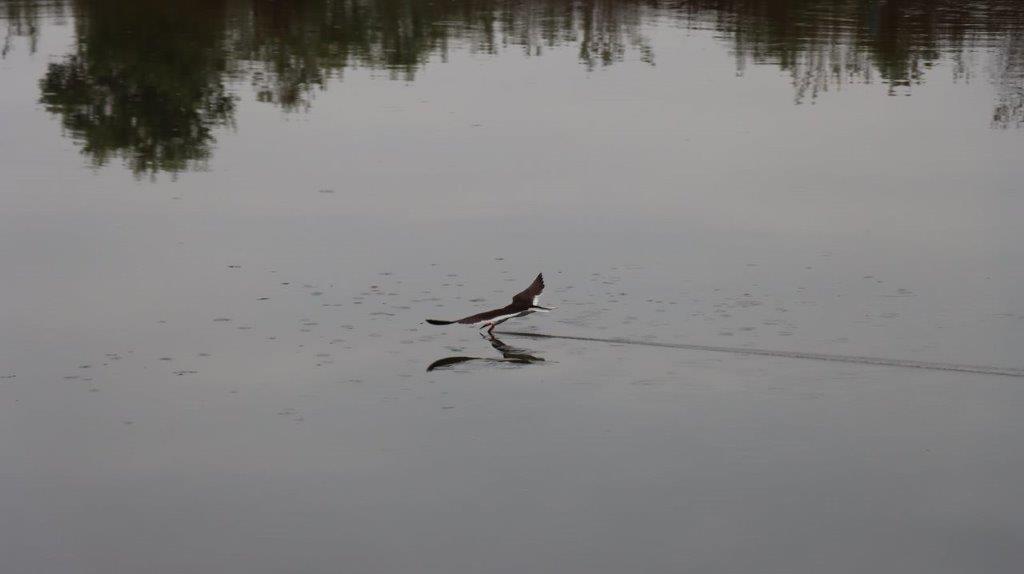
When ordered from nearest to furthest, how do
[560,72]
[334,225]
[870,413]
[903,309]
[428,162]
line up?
[870,413]
[903,309]
[334,225]
[428,162]
[560,72]

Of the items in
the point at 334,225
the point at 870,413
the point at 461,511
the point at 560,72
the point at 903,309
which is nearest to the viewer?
the point at 461,511

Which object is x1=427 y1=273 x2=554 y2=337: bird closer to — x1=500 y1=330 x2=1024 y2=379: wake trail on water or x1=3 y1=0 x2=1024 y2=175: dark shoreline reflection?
x1=500 y1=330 x2=1024 y2=379: wake trail on water

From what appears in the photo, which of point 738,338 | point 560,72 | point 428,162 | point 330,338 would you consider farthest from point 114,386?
point 560,72

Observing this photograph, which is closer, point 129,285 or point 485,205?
point 129,285

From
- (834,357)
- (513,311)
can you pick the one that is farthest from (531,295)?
(834,357)

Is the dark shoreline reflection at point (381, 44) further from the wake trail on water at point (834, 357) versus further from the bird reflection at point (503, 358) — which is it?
the wake trail on water at point (834, 357)

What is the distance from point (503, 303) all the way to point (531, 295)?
0.70 meters

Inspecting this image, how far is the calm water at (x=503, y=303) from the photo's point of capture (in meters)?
8.25

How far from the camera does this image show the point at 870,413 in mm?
9969

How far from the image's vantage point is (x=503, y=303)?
12109 millimetres

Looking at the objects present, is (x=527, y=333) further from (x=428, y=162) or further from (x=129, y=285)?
(x=428, y=162)

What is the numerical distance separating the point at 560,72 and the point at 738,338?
473 inches

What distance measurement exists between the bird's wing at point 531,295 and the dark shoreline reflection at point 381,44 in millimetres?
6995

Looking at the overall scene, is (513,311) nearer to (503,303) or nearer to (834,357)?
(503,303)
